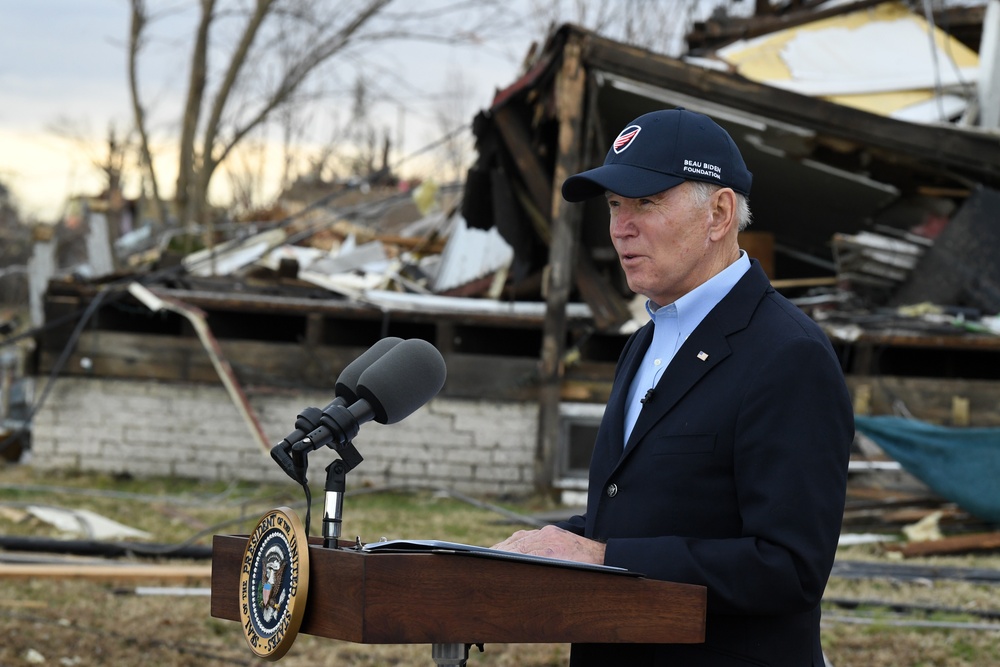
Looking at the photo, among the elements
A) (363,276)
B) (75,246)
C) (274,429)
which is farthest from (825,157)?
(75,246)

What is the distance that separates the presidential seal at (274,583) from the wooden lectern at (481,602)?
34mm

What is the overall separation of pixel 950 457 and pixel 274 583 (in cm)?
869

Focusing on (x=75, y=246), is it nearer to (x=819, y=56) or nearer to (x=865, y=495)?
(x=819, y=56)

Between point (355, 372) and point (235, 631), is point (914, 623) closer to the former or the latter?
point (235, 631)

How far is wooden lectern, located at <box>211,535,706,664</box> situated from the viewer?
6.06 ft

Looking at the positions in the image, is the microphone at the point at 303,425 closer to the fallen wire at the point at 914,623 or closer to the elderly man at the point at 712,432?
the elderly man at the point at 712,432

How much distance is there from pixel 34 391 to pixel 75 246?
1874cm

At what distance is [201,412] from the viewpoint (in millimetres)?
11930

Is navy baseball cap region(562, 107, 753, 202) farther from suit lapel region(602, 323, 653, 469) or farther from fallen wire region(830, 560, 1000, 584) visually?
fallen wire region(830, 560, 1000, 584)

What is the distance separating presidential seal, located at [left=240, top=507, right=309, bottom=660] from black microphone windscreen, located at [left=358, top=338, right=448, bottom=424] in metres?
0.32

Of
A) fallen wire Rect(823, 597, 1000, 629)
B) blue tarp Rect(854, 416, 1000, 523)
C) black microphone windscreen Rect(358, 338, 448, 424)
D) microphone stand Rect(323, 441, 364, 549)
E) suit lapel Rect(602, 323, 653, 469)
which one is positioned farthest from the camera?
blue tarp Rect(854, 416, 1000, 523)

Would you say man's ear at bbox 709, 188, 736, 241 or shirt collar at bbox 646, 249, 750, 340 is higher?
man's ear at bbox 709, 188, 736, 241

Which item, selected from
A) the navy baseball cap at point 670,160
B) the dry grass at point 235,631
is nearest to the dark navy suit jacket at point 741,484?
the navy baseball cap at point 670,160

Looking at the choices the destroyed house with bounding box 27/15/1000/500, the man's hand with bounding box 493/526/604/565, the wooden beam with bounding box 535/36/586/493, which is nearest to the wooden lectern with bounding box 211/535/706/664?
the man's hand with bounding box 493/526/604/565
